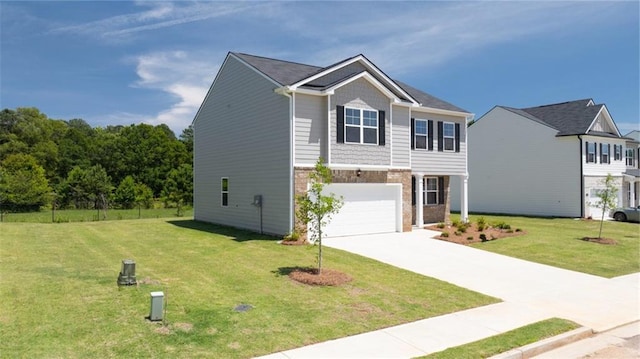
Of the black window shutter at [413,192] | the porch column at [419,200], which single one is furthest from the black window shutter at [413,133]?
the black window shutter at [413,192]

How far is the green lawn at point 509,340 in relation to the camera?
6227mm

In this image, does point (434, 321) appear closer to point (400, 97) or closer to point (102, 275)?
point (102, 275)

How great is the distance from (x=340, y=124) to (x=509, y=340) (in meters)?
11.4

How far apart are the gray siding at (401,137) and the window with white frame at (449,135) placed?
12.4ft

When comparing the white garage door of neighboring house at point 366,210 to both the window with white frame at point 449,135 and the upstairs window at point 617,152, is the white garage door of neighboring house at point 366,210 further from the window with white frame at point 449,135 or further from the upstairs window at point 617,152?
the upstairs window at point 617,152

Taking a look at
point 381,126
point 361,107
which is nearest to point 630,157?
point 381,126

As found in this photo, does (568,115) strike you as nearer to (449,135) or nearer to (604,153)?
(604,153)

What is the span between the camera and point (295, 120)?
52.7 ft

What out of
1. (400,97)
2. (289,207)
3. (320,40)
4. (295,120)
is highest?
(320,40)

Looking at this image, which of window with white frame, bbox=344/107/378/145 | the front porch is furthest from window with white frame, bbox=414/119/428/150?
window with white frame, bbox=344/107/378/145

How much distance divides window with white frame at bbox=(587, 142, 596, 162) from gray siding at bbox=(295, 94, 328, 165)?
2212cm

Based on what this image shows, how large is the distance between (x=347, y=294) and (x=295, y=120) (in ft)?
27.9

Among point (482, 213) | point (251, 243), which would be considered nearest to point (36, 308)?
point (251, 243)

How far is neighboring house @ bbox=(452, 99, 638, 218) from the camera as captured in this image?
94.6 feet
